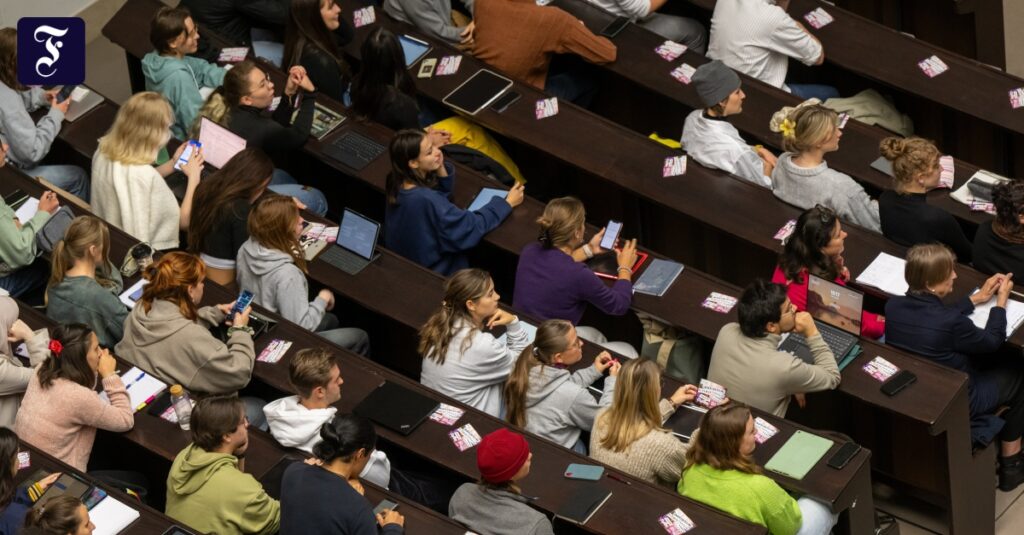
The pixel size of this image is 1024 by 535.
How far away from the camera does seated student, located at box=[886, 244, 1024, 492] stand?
7293mm

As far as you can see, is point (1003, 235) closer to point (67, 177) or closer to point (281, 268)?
point (281, 268)

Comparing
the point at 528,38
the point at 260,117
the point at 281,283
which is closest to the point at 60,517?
the point at 281,283

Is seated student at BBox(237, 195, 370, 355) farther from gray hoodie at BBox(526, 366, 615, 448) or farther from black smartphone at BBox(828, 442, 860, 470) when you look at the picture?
black smartphone at BBox(828, 442, 860, 470)

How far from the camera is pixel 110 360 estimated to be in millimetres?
7094

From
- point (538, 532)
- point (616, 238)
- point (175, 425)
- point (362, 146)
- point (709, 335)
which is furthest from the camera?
point (362, 146)

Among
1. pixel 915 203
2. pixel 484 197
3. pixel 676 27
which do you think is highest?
pixel 915 203

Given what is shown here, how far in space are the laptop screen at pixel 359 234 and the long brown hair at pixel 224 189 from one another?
0.48m

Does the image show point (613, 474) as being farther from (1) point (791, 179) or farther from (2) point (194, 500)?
(1) point (791, 179)

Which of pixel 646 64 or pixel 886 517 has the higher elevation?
pixel 646 64

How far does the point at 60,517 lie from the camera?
238 inches

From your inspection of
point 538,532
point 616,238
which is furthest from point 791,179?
point 538,532

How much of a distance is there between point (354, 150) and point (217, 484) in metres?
2.96

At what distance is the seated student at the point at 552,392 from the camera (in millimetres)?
7059

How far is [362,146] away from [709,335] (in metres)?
2.49
